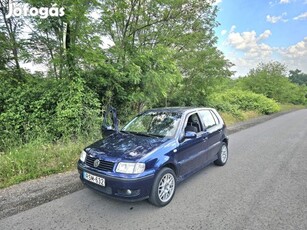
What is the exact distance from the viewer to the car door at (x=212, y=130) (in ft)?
15.5

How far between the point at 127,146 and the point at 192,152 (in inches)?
51.3

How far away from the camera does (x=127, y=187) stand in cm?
301

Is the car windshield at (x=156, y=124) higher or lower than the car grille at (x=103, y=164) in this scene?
higher

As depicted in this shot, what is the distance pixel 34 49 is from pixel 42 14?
1.33m

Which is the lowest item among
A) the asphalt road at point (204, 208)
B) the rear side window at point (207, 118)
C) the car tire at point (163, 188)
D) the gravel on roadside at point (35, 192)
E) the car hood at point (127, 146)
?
the gravel on roadside at point (35, 192)

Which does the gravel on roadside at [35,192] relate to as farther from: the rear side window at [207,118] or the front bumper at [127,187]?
the rear side window at [207,118]

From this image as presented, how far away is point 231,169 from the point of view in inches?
200

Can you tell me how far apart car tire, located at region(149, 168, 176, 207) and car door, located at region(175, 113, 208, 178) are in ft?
0.97

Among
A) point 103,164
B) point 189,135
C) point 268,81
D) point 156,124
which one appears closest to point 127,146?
point 103,164

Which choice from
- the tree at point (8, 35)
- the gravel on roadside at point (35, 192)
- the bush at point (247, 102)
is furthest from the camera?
the bush at point (247, 102)

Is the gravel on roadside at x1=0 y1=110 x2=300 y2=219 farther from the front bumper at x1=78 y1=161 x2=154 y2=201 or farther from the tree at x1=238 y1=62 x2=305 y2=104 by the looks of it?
the tree at x1=238 y1=62 x2=305 y2=104

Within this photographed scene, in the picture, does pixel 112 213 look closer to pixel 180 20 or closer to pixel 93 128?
pixel 93 128

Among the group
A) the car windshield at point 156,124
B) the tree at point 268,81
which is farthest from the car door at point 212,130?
the tree at point 268,81

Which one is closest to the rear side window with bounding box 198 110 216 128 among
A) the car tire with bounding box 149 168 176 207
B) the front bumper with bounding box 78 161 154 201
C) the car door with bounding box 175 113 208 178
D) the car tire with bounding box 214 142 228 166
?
the car door with bounding box 175 113 208 178
